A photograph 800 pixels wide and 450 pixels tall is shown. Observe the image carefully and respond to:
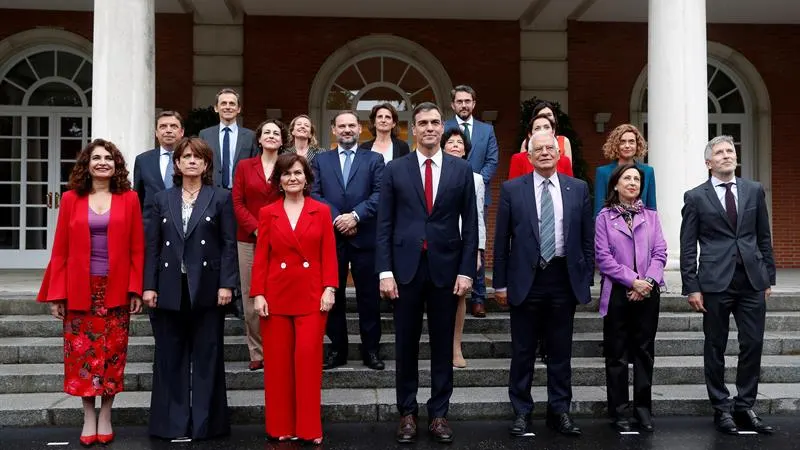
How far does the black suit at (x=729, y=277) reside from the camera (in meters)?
4.82

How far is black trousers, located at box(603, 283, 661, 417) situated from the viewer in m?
4.80

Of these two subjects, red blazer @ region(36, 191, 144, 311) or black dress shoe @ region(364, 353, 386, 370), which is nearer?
red blazer @ region(36, 191, 144, 311)

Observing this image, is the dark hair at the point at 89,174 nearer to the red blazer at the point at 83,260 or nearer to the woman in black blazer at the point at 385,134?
the red blazer at the point at 83,260

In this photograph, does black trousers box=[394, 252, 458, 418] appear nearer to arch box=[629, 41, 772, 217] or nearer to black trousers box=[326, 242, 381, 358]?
black trousers box=[326, 242, 381, 358]

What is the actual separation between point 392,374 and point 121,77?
13.9 ft

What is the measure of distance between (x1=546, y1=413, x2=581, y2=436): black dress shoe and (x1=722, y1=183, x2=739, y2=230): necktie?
5.66 ft

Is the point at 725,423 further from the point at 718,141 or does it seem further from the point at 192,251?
the point at 192,251

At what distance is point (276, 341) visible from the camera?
451 cm

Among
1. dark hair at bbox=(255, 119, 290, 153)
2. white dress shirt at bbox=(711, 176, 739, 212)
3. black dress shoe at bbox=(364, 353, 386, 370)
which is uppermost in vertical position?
dark hair at bbox=(255, 119, 290, 153)

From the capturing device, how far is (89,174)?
14.9 ft

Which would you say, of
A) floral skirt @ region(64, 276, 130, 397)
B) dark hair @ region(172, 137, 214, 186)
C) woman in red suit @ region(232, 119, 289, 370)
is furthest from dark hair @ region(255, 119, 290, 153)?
floral skirt @ region(64, 276, 130, 397)

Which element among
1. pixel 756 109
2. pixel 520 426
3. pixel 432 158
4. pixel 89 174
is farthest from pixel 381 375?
pixel 756 109

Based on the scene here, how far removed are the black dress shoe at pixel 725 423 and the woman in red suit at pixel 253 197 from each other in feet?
10.9

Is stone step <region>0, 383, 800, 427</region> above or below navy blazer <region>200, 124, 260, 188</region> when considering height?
below
